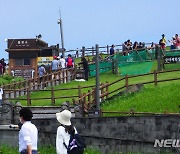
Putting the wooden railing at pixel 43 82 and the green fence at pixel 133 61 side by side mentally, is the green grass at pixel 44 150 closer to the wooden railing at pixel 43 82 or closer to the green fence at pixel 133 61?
the wooden railing at pixel 43 82

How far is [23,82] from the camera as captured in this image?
4156 cm

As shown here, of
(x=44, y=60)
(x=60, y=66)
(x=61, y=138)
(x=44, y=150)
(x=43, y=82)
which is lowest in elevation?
(x=44, y=150)

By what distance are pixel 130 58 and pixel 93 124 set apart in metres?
21.3

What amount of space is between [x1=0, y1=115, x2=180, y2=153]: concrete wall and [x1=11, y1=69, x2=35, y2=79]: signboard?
26.7 metres

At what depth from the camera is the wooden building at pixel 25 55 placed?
50594 mm

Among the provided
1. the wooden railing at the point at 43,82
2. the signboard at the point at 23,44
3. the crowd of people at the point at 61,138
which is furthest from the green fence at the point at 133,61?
the crowd of people at the point at 61,138

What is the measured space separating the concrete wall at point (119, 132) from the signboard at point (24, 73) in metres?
26.7

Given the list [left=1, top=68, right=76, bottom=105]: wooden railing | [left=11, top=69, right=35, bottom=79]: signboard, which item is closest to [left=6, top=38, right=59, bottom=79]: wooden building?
[left=11, top=69, right=35, bottom=79]: signboard

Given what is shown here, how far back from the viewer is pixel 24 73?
5019 cm

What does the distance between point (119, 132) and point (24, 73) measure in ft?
94.9

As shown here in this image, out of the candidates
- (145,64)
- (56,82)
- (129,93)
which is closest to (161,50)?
(145,64)

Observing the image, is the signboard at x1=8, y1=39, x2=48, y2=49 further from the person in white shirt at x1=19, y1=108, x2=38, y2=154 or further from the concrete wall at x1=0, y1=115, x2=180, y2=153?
the person in white shirt at x1=19, y1=108, x2=38, y2=154

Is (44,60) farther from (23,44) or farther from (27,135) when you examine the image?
(27,135)

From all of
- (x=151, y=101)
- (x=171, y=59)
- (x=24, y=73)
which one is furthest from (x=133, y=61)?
(x=151, y=101)
